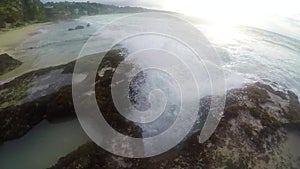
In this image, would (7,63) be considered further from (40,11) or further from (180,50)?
(40,11)

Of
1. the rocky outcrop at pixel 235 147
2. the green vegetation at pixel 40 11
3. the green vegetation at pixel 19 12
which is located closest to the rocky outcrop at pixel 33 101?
the rocky outcrop at pixel 235 147

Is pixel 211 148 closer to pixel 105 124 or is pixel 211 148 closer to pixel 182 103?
pixel 182 103

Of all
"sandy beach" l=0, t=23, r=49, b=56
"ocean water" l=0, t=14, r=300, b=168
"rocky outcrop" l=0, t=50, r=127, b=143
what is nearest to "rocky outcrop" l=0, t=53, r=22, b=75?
"ocean water" l=0, t=14, r=300, b=168

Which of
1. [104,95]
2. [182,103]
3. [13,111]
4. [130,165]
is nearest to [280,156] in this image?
[182,103]

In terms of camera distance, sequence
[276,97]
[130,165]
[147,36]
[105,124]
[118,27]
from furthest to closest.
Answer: [118,27]
[147,36]
[276,97]
[105,124]
[130,165]

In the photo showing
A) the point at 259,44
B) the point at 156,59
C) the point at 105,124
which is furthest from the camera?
the point at 259,44

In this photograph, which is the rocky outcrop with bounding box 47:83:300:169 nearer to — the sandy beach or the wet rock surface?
the wet rock surface
